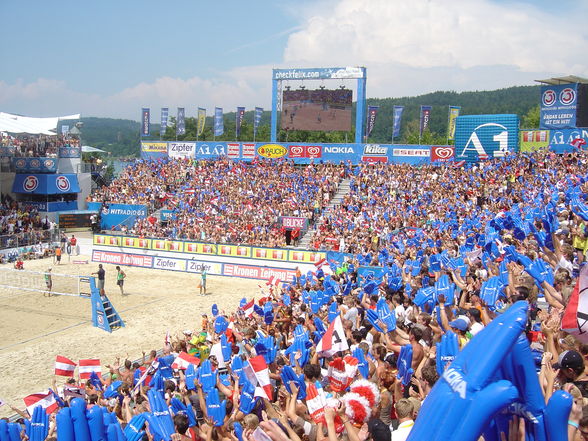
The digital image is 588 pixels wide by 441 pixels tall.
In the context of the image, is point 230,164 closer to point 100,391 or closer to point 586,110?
point 586,110

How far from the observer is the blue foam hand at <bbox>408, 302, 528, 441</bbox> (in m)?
2.41

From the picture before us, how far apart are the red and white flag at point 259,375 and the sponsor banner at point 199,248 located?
22884 mm

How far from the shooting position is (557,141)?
3177cm

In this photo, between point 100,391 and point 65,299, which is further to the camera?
point 65,299

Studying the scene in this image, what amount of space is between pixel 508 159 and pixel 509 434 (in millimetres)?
30782

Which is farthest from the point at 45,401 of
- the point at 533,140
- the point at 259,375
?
the point at 533,140

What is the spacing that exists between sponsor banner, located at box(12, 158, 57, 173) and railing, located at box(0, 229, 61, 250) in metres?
8.01

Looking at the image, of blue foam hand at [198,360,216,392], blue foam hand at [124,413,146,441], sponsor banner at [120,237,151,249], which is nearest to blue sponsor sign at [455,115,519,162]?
sponsor banner at [120,237,151,249]

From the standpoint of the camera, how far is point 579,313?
13.9 feet

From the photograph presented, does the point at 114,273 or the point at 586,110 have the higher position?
the point at 586,110

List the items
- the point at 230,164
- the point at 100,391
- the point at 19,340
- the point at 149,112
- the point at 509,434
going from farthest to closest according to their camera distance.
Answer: the point at 149,112 → the point at 230,164 → the point at 19,340 → the point at 100,391 → the point at 509,434

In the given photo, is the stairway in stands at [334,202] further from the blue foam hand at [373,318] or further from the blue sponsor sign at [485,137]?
the blue foam hand at [373,318]

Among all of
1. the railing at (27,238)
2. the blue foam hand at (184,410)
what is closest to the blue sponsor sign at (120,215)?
the railing at (27,238)

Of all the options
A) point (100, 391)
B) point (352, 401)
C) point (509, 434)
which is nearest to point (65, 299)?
point (100, 391)
